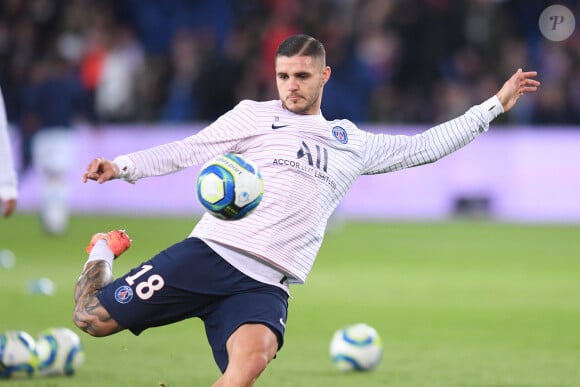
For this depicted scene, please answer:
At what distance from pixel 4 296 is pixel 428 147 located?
20.4ft

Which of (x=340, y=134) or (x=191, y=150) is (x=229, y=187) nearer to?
(x=191, y=150)

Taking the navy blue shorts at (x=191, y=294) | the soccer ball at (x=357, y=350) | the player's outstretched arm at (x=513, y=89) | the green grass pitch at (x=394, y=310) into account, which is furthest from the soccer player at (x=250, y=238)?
the soccer ball at (x=357, y=350)

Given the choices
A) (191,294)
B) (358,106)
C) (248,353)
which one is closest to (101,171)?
(191,294)

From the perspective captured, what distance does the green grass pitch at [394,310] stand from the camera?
8008 millimetres

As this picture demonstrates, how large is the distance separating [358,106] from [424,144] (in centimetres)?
1454

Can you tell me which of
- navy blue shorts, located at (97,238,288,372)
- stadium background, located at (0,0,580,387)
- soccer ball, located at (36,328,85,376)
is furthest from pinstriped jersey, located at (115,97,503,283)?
stadium background, located at (0,0,580,387)

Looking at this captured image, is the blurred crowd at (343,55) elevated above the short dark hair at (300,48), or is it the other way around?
the blurred crowd at (343,55)

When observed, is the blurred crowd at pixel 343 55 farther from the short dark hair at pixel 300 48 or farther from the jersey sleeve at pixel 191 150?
the jersey sleeve at pixel 191 150

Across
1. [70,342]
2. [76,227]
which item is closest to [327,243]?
[76,227]

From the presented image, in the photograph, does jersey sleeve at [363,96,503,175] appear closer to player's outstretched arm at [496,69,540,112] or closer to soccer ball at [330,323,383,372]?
player's outstretched arm at [496,69,540,112]

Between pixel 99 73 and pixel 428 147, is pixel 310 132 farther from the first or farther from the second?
pixel 99 73

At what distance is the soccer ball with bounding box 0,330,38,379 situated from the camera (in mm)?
7445

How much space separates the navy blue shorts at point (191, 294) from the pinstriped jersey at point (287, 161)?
5.3 inches

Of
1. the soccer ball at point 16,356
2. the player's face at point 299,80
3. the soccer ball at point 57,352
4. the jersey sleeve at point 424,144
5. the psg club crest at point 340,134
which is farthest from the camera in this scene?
the soccer ball at point 57,352
